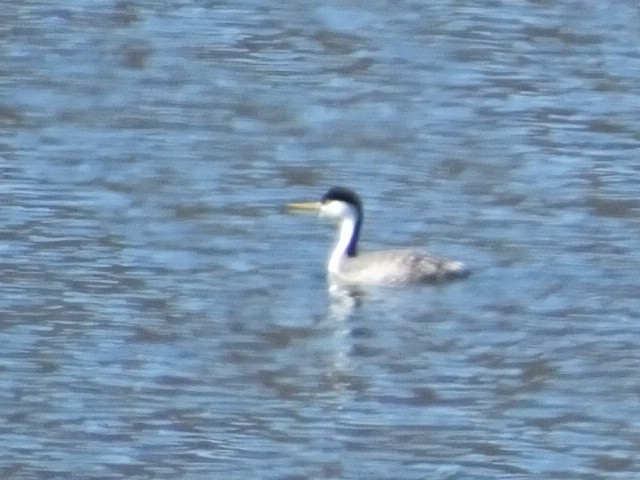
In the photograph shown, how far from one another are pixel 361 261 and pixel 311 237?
3.29 ft

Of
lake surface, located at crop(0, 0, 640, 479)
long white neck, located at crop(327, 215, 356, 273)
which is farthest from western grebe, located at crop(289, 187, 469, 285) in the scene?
lake surface, located at crop(0, 0, 640, 479)

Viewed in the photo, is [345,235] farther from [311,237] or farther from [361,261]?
[311,237]

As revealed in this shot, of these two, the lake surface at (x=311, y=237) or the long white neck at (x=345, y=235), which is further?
the long white neck at (x=345, y=235)

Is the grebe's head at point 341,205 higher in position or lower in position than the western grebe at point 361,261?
higher

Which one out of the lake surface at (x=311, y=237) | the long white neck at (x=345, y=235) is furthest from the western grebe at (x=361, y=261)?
the lake surface at (x=311, y=237)

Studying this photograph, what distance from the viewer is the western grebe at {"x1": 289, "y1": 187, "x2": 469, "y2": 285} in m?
19.2

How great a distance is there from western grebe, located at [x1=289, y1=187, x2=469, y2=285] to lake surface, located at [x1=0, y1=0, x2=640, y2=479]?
0.17 metres

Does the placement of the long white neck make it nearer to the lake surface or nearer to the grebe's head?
the grebe's head

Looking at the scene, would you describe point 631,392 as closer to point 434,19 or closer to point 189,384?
point 189,384

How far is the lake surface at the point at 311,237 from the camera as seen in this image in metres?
15.1

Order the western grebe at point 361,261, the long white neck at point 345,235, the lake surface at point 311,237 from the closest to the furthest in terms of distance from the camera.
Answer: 1. the lake surface at point 311,237
2. the western grebe at point 361,261
3. the long white neck at point 345,235

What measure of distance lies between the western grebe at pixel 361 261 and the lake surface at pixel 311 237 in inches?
6.8

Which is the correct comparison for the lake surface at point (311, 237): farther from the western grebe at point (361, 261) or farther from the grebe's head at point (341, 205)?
the grebe's head at point (341, 205)

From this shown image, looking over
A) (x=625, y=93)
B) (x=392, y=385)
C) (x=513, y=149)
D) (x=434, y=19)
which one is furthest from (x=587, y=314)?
(x=434, y=19)
